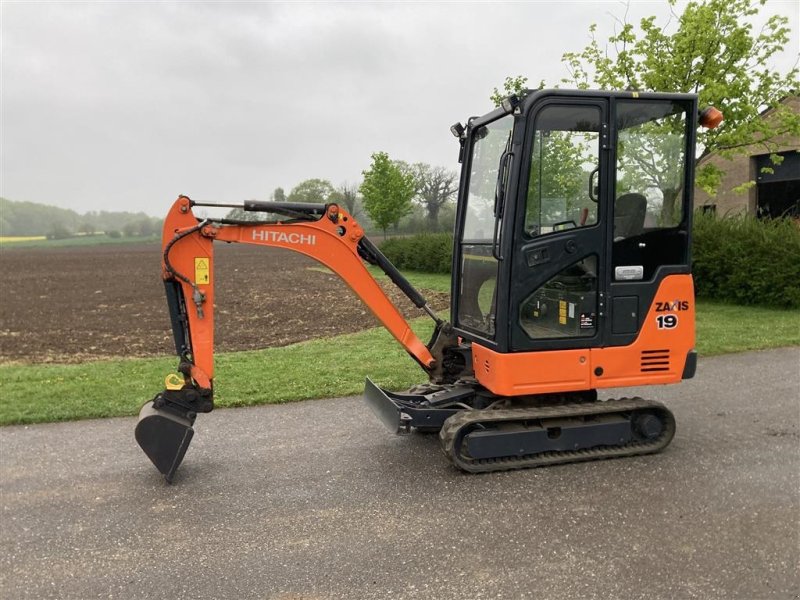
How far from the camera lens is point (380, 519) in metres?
4.15

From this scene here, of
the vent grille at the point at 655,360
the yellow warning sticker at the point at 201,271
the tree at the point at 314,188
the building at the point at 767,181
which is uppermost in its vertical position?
the tree at the point at 314,188

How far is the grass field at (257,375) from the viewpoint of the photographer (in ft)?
22.2

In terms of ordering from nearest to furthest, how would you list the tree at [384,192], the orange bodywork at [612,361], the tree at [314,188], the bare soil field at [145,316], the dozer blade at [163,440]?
1. the dozer blade at [163,440]
2. the orange bodywork at [612,361]
3. the bare soil field at [145,316]
4. the tree at [384,192]
5. the tree at [314,188]

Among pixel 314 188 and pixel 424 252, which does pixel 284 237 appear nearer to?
pixel 424 252

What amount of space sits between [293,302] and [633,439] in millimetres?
13103

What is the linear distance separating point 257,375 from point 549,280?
4448 mm

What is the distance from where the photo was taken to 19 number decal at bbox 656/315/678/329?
525 cm

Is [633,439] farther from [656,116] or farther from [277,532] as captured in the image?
[277,532]

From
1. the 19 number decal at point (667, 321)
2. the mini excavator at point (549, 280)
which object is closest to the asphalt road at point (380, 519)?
the mini excavator at point (549, 280)

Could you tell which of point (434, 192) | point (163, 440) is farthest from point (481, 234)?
point (434, 192)

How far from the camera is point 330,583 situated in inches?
134

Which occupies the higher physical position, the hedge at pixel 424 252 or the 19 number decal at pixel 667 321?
the hedge at pixel 424 252

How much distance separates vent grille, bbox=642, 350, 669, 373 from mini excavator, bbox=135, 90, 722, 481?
1 cm

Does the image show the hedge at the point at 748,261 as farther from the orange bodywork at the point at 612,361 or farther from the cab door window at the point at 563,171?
the cab door window at the point at 563,171
